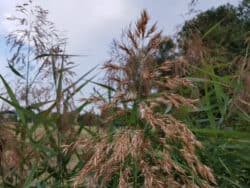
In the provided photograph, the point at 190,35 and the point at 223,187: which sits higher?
the point at 190,35

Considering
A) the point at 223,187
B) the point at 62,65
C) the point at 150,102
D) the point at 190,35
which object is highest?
the point at 190,35

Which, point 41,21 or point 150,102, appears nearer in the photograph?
point 150,102

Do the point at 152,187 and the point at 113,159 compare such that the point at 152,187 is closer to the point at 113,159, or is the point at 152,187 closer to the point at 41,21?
the point at 113,159

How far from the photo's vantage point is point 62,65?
177cm

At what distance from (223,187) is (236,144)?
0.14 m

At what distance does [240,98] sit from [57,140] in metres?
0.59

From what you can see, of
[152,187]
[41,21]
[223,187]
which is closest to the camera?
[152,187]

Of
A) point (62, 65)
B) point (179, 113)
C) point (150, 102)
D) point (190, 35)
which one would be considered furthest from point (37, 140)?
point (190, 35)

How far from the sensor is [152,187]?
1290 millimetres

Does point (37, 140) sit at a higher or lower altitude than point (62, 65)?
lower

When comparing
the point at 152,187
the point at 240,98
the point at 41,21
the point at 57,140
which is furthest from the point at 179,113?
the point at 41,21

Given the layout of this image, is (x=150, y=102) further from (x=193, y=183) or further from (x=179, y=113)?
(x=179, y=113)

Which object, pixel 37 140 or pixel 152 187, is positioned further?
pixel 37 140

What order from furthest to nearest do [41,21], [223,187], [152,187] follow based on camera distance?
[41,21], [223,187], [152,187]
